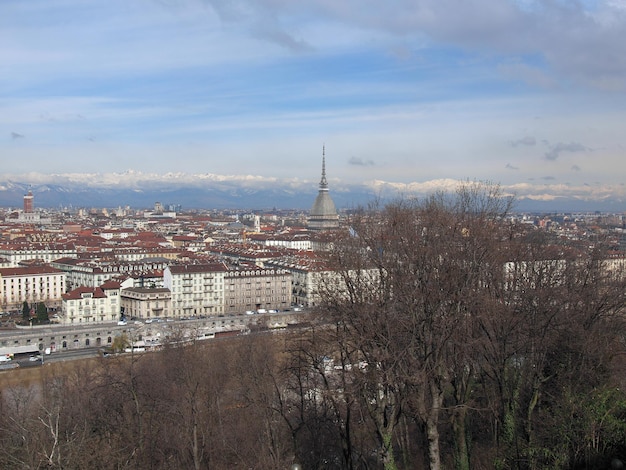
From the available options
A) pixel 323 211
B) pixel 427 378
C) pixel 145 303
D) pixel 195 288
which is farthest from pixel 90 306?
pixel 323 211

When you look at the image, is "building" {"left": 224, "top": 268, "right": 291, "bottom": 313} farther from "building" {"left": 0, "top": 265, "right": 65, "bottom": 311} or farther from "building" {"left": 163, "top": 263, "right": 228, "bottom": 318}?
"building" {"left": 0, "top": 265, "right": 65, "bottom": 311}

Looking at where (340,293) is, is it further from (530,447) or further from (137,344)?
(137,344)

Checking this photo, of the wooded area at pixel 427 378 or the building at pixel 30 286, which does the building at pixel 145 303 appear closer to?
the building at pixel 30 286

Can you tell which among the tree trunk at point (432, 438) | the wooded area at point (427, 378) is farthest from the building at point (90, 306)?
the tree trunk at point (432, 438)

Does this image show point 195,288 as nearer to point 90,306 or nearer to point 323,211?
point 90,306

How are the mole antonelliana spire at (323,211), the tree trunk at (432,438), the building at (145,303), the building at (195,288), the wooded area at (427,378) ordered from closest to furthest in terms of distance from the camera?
the wooded area at (427,378)
the tree trunk at (432,438)
the building at (145,303)
the building at (195,288)
the mole antonelliana spire at (323,211)

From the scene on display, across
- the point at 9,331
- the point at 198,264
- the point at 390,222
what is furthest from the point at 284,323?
the point at 390,222

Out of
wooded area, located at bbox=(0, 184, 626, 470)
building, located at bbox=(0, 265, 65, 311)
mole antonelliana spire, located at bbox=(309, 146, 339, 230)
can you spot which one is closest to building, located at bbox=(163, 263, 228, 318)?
building, located at bbox=(0, 265, 65, 311)
